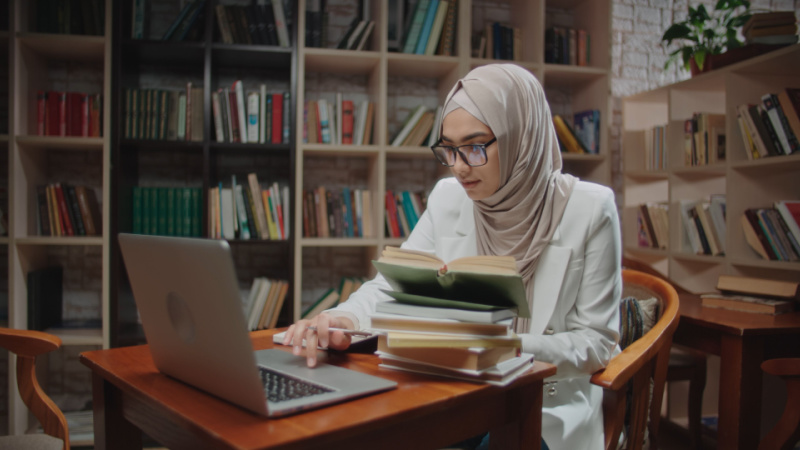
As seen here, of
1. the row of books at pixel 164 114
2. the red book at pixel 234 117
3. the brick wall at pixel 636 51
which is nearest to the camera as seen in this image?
the row of books at pixel 164 114

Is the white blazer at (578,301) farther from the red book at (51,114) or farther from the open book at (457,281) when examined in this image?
the red book at (51,114)

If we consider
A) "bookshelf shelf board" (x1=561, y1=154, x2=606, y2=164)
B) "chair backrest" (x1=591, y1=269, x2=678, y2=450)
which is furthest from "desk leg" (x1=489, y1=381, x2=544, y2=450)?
"bookshelf shelf board" (x1=561, y1=154, x2=606, y2=164)

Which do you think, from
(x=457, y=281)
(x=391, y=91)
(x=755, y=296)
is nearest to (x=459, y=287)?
(x=457, y=281)

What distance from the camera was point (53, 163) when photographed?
281 centimetres

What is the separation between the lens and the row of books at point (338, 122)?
2789 millimetres

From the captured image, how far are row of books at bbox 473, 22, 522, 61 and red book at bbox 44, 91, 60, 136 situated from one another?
207cm

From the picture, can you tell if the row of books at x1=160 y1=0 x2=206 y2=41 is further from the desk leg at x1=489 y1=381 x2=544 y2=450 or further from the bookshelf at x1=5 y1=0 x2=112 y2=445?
the desk leg at x1=489 y1=381 x2=544 y2=450

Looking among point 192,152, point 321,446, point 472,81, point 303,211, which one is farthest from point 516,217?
point 192,152

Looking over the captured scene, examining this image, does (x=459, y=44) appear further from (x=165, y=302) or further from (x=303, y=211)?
(x=165, y=302)

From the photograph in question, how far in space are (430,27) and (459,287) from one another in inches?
90.3

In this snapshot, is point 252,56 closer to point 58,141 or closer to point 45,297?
point 58,141

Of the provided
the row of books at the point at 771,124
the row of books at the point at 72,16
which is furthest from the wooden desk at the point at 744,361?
the row of books at the point at 72,16

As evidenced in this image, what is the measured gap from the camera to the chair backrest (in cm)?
113

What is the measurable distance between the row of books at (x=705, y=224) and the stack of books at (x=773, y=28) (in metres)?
0.73
